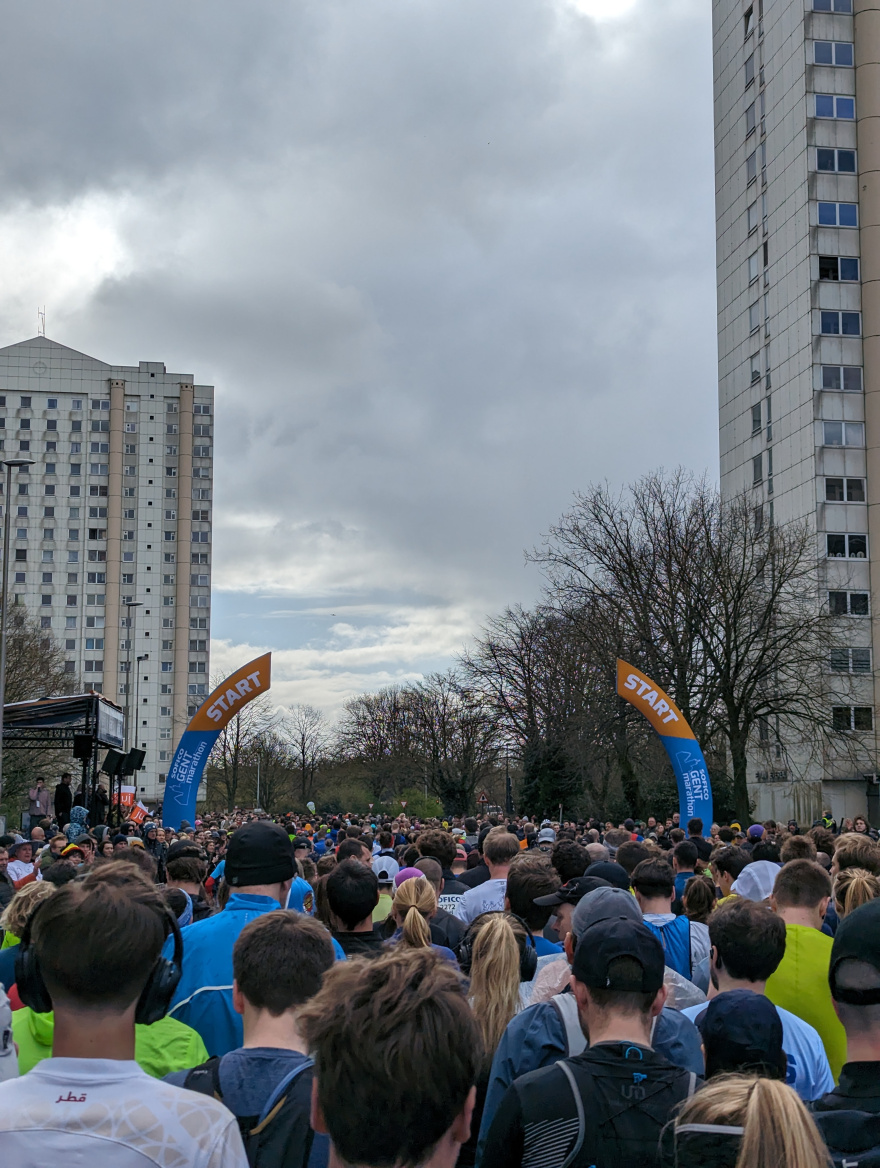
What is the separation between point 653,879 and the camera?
6.70 m

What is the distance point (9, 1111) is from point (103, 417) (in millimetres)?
110098

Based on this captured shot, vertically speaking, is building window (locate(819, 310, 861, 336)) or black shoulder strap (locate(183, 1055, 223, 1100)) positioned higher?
building window (locate(819, 310, 861, 336))

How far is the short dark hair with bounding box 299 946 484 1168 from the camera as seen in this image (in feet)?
7.32

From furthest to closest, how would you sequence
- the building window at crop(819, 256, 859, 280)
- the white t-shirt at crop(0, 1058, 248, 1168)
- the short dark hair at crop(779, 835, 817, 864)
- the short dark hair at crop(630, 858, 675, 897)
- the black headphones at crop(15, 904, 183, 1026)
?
1. the building window at crop(819, 256, 859, 280)
2. the short dark hair at crop(779, 835, 817, 864)
3. the short dark hair at crop(630, 858, 675, 897)
4. the black headphones at crop(15, 904, 183, 1026)
5. the white t-shirt at crop(0, 1058, 248, 1168)

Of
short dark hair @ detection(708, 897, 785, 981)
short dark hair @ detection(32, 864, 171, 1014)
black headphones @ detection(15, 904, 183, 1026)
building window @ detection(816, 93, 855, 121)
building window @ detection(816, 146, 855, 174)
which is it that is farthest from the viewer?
building window @ detection(816, 93, 855, 121)

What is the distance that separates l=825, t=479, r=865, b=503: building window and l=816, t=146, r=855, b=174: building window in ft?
45.4

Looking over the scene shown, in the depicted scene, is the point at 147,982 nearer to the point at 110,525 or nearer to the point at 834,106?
the point at 834,106

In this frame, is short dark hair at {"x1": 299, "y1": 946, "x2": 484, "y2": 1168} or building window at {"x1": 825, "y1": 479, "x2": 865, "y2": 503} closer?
short dark hair at {"x1": 299, "y1": 946, "x2": 484, "y2": 1168}

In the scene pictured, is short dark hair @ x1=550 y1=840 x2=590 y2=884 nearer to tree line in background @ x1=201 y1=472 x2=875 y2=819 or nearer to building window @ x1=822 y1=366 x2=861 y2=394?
tree line in background @ x1=201 y1=472 x2=875 y2=819

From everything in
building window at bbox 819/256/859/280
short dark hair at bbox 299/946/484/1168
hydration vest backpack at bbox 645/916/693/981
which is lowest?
hydration vest backpack at bbox 645/916/693/981

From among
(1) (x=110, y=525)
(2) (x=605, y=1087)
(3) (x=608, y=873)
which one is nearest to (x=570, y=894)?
(3) (x=608, y=873)

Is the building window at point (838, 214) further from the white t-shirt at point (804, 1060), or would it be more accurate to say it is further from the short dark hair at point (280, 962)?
the short dark hair at point (280, 962)

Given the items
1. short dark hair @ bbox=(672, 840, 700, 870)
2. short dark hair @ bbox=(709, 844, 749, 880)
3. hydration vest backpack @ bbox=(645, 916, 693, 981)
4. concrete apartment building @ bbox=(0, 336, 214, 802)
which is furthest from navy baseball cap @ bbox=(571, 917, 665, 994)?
concrete apartment building @ bbox=(0, 336, 214, 802)

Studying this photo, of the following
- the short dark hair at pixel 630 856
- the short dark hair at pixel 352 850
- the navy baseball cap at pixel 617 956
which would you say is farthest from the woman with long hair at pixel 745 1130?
the short dark hair at pixel 352 850
